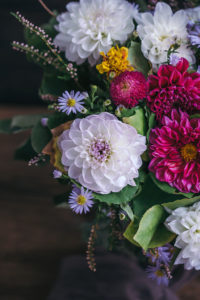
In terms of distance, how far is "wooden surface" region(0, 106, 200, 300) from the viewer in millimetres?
646

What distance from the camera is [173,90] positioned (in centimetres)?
36

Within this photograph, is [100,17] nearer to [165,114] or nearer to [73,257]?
[165,114]

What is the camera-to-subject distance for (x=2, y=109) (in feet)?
2.91

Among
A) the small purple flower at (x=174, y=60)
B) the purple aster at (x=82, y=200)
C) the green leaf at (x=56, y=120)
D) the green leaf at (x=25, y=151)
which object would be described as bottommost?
the green leaf at (x=25, y=151)

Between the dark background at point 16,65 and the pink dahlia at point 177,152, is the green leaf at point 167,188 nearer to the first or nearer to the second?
the pink dahlia at point 177,152

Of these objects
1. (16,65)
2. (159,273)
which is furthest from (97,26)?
(16,65)

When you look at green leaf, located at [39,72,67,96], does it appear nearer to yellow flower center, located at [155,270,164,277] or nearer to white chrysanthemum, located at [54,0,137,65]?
white chrysanthemum, located at [54,0,137,65]

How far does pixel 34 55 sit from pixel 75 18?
75 mm

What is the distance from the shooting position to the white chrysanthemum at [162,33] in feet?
1.33

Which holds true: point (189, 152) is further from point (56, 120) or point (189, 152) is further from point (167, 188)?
point (56, 120)

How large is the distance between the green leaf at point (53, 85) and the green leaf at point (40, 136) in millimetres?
45

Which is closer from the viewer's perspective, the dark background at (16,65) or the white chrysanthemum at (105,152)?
the white chrysanthemum at (105,152)

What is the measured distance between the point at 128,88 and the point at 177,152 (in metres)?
0.08

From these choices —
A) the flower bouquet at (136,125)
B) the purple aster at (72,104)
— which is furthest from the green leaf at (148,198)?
the purple aster at (72,104)
